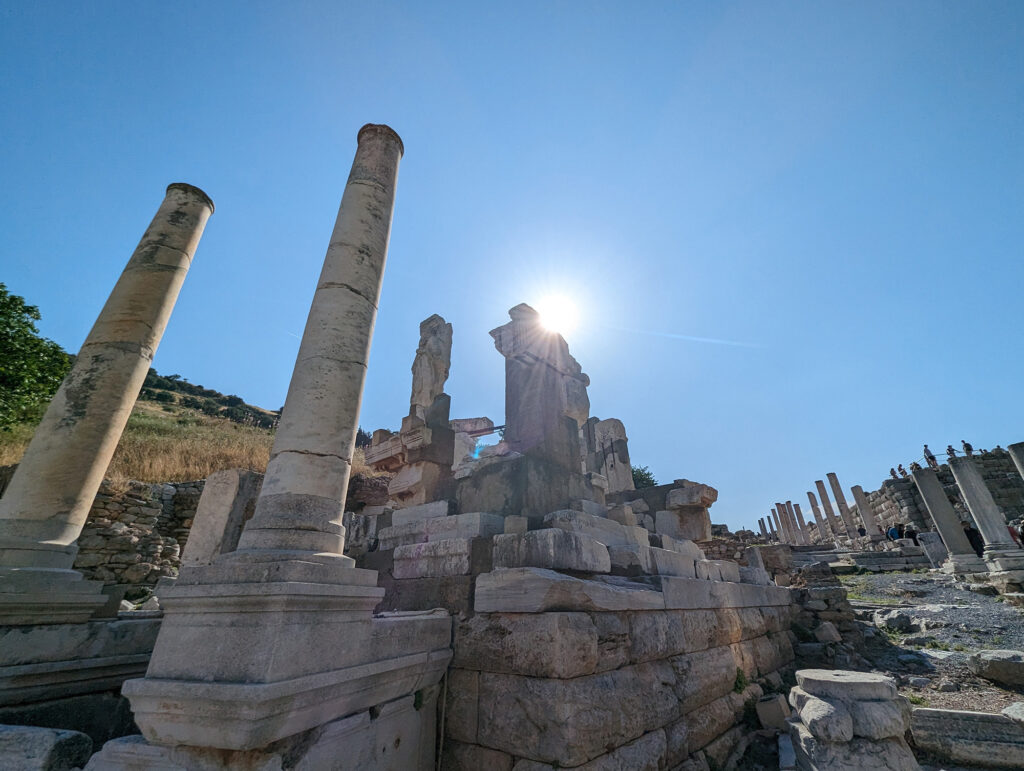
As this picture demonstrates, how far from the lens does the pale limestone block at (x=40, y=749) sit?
6.59ft

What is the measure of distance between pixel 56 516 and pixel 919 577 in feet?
65.8

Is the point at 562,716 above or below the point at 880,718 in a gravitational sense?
above

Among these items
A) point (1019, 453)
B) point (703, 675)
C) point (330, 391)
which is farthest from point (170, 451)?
point (1019, 453)

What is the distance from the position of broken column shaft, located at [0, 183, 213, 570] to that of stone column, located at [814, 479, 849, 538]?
127ft

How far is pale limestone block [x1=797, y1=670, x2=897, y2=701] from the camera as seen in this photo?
3455 mm

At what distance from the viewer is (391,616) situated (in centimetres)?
321

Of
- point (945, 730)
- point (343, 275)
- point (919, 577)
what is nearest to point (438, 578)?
point (343, 275)

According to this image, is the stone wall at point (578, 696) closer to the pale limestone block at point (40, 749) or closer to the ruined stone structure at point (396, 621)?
the ruined stone structure at point (396, 621)

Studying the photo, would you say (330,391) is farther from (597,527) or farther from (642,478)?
(642,478)

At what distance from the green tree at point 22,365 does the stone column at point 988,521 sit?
2835 cm

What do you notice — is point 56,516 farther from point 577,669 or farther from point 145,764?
point 577,669

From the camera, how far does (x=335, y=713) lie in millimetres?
2391

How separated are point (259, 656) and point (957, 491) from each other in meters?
31.4

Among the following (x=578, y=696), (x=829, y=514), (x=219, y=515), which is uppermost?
(x=829, y=514)
